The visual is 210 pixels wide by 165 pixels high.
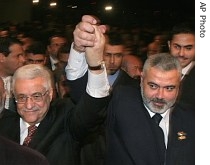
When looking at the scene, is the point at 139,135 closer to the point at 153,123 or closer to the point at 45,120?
the point at 153,123

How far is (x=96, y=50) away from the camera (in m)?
2.05

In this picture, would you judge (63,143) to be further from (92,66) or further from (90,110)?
(92,66)

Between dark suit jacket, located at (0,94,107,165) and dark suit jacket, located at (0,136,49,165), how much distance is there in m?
0.72

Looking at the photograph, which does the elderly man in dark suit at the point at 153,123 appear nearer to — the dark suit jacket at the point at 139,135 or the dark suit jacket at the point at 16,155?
the dark suit jacket at the point at 139,135

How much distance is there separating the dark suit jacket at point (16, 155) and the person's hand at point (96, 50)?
643 millimetres

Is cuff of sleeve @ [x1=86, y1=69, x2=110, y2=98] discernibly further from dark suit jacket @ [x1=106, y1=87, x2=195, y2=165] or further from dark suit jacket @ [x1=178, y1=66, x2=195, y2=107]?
dark suit jacket @ [x1=178, y1=66, x2=195, y2=107]

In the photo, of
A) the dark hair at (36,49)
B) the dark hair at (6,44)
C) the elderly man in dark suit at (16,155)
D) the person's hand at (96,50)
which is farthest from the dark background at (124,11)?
the elderly man in dark suit at (16,155)

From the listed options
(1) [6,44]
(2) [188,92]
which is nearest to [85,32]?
(2) [188,92]

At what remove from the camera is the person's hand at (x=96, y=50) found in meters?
2.00

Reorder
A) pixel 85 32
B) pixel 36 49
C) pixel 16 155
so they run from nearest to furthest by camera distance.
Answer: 1. pixel 16 155
2. pixel 85 32
3. pixel 36 49

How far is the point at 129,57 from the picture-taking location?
5086 mm

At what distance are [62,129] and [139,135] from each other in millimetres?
397

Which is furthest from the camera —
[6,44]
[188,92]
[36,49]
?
[36,49]

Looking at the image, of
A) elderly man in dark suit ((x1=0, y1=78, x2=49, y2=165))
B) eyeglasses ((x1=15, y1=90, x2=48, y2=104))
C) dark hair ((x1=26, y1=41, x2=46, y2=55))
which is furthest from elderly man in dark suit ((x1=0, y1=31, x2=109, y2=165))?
dark hair ((x1=26, y1=41, x2=46, y2=55))
